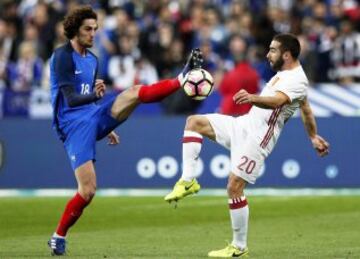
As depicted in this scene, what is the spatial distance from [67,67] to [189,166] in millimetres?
1630

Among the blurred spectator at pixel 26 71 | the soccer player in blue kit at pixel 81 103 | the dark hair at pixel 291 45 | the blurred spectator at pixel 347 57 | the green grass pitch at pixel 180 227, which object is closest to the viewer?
the dark hair at pixel 291 45

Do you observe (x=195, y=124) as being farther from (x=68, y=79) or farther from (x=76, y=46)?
(x=76, y=46)

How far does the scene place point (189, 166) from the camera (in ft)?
38.6

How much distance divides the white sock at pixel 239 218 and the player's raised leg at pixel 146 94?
130cm

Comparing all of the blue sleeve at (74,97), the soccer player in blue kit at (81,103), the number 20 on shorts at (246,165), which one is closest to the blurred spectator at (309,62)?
the soccer player in blue kit at (81,103)

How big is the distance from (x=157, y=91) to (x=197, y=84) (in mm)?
465

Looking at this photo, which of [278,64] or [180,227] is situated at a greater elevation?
[278,64]

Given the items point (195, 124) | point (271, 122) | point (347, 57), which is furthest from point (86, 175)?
point (347, 57)

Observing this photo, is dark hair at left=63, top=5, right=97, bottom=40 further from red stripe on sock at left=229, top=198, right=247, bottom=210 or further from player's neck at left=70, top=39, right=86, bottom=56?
red stripe on sock at left=229, top=198, right=247, bottom=210

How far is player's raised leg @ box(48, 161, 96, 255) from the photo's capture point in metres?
12.0

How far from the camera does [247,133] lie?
11984mm

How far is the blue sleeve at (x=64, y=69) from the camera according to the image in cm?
1208

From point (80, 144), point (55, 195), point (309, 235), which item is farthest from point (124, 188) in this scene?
point (80, 144)

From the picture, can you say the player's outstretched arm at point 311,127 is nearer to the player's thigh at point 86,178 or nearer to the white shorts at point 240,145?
the white shorts at point 240,145
